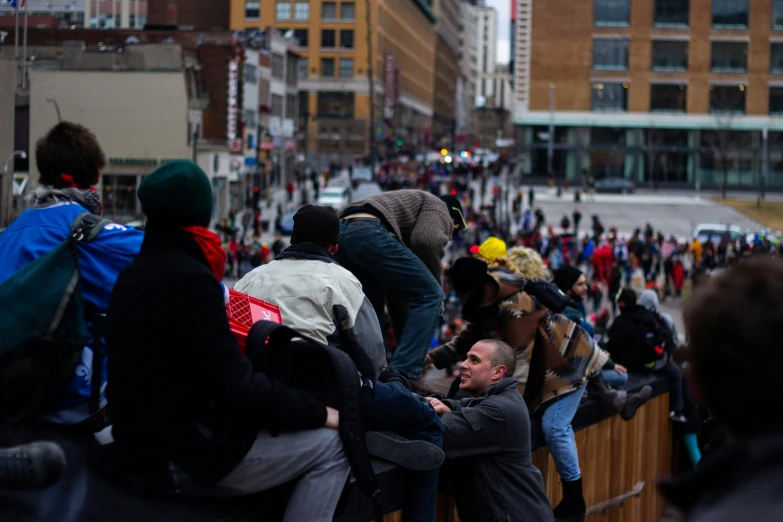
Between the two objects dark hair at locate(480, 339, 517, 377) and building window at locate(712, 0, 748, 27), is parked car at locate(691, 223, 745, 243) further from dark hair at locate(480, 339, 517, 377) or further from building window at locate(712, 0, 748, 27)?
building window at locate(712, 0, 748, 27)

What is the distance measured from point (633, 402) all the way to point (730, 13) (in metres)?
85.7

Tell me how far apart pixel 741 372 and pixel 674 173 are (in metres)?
90.3

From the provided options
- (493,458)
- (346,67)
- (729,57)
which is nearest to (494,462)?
(493,458)

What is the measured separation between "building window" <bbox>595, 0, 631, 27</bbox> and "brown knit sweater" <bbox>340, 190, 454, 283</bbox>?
85.1 metres

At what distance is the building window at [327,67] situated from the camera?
108 m

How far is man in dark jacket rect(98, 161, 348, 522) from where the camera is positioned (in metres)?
3.39

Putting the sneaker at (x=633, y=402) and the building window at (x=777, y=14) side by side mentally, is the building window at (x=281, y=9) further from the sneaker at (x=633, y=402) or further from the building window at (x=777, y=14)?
the sneaker at (x=633, y=402)

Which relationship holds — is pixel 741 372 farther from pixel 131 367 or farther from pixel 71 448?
pixel 71 448

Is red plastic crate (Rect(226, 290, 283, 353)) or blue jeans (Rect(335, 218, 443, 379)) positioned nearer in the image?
red plastic crate (Rect(226, 290, 283, 353))

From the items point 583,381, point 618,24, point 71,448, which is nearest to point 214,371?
point 71,448

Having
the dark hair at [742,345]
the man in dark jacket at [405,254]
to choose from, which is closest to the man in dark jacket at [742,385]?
the dark hair at [742,345]

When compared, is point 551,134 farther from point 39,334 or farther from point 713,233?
point 39,334

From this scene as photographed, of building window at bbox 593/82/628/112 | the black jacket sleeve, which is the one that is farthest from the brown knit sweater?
building window at bbox 593/82/628/112

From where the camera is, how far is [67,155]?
4262 millimetres
